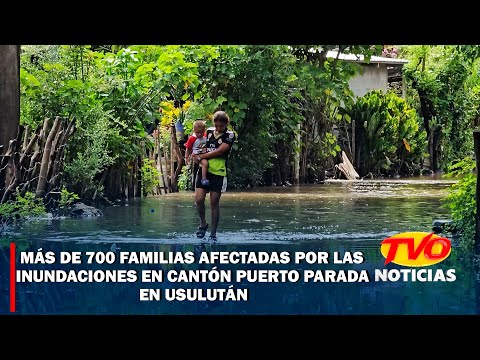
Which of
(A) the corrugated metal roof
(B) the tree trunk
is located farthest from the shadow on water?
(A) the corrugated metal roof

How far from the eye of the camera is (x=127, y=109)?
10289mm

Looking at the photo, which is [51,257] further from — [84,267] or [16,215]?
[16,215]

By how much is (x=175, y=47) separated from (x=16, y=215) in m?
1.99

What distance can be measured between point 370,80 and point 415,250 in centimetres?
247

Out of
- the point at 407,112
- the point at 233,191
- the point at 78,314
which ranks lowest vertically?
the point at 78,314

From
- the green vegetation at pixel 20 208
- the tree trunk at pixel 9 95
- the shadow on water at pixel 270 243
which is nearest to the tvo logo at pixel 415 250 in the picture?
the shadow on water at pixel 270 243

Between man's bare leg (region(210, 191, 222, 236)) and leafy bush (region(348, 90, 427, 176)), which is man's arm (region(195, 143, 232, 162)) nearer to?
man's bare leg (region(210, 191, 222, 236))

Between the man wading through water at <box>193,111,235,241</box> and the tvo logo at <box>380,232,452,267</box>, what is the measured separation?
136cm

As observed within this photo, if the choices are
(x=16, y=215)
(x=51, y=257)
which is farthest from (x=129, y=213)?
(x=51, y=257)

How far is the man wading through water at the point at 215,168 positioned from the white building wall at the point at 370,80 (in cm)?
177

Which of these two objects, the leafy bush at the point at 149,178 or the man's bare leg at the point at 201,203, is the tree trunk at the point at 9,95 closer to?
the leafy bush at the point at 149,178

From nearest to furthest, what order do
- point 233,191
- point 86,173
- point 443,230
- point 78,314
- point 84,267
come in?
point 78,314 < point 84,267 < point 443,230 < point 86,173 < point 233,191

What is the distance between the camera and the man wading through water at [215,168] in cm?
849

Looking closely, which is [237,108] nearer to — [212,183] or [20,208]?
[212,183]
